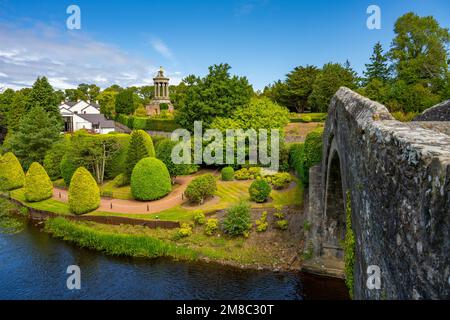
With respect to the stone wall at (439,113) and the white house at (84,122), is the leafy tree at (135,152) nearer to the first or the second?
the stone wall at (439,113)

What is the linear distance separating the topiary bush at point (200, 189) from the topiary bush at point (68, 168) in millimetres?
14432

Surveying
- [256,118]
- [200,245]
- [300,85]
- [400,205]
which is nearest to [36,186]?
[200,245]

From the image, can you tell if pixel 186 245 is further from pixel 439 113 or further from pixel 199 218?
pixel 439 113

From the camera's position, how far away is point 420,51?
38219 millimetres

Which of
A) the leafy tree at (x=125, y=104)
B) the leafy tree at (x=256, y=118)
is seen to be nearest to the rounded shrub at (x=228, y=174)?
the leafy tree at (x=256, y=118)

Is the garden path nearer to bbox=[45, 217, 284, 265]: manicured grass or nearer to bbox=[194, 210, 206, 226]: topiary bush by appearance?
bbox=[45, 217, 284, 265]: manicured grass

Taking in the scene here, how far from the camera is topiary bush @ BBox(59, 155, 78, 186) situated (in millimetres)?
33719

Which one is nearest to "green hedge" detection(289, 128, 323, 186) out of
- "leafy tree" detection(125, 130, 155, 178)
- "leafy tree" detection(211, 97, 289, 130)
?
"leafy tree" detection(211, 97, 289, 130)

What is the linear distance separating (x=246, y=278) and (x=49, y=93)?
157ft

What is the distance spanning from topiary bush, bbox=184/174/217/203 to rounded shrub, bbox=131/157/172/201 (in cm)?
334

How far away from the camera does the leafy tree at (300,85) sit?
56.0 meters
